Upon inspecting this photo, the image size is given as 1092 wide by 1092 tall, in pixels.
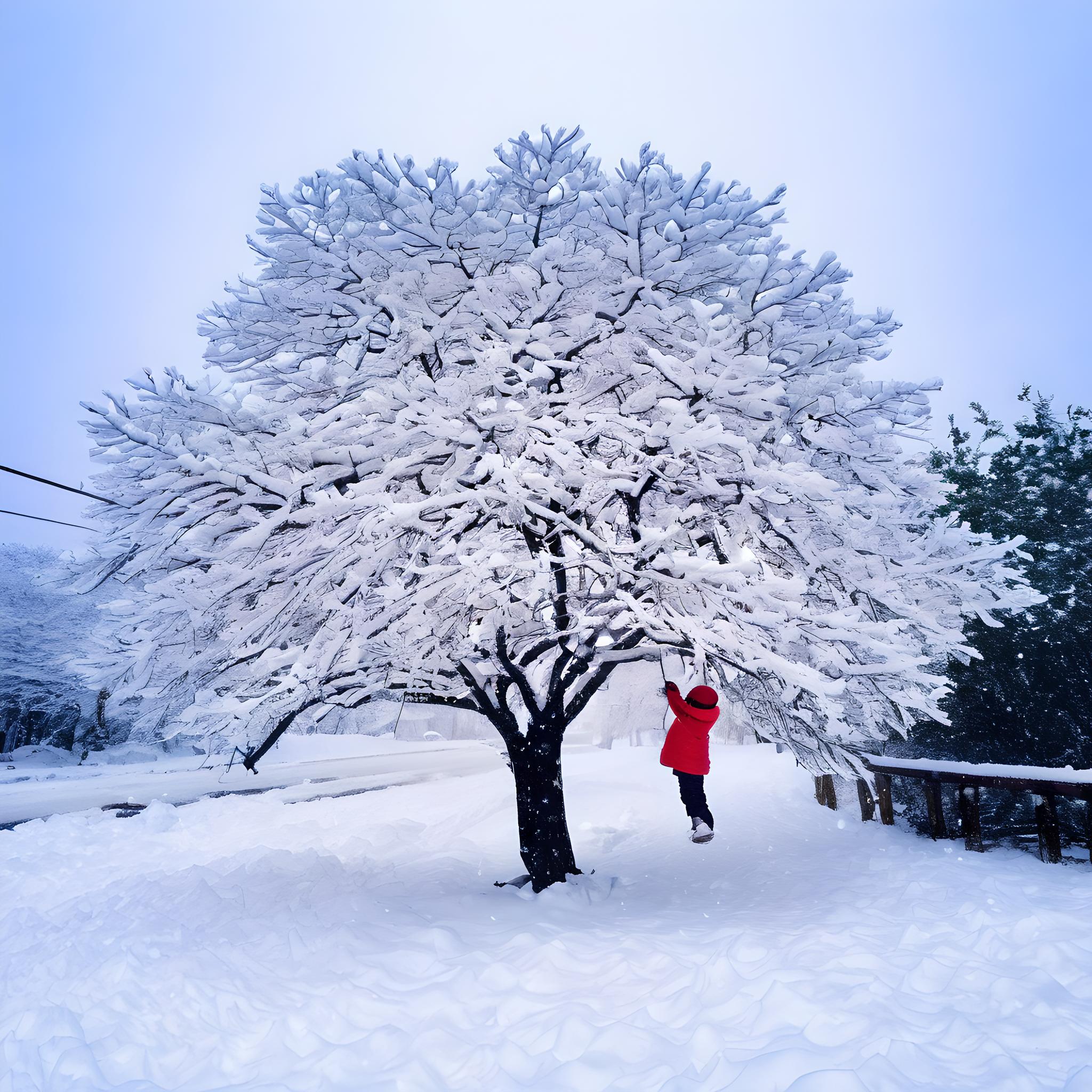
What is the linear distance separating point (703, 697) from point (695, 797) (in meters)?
1.01

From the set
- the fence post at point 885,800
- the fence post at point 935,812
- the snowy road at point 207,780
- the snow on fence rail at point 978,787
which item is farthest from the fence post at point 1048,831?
the snowy road at point 207,780

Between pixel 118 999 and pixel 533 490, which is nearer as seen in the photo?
pixel 118 999

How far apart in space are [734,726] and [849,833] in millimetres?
26140

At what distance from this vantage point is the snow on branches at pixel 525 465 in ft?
15.5

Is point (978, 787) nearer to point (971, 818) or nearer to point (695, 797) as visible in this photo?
point (971, 818)

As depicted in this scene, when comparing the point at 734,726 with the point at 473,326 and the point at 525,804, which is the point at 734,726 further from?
the point at 473,326

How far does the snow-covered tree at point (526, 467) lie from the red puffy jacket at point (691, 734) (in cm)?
34

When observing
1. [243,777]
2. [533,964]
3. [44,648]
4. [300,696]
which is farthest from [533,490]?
[44,648]

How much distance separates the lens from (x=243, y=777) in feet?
76.3

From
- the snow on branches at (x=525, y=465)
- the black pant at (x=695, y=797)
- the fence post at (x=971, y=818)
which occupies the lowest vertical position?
the fence post at (x=971, y=818)

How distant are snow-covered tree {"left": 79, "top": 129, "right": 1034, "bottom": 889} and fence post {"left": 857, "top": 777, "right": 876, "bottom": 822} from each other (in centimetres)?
351

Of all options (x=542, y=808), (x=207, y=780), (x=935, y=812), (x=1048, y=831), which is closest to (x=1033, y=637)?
(x=935, y=812)

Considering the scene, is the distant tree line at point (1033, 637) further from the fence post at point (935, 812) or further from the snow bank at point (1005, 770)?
the fence post at point (935, 812)

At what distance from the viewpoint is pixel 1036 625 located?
9414 mm
